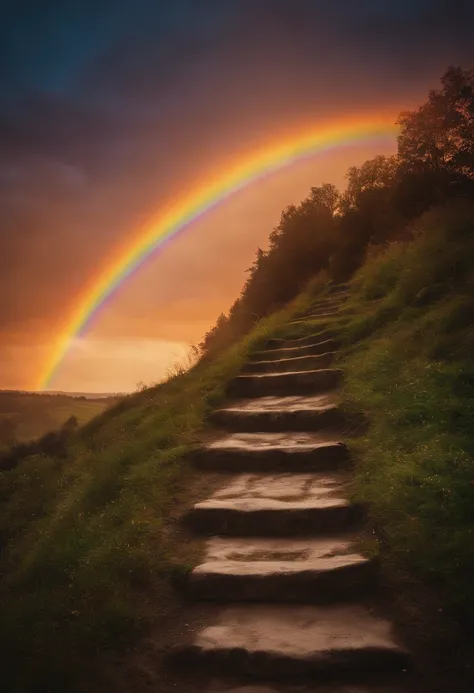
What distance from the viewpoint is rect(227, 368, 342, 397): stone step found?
8.61 meters

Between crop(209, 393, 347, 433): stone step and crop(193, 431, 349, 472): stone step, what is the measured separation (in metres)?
0.35

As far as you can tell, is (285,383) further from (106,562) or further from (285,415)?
(106,562)

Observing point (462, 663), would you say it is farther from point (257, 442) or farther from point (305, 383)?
point (305, 383)

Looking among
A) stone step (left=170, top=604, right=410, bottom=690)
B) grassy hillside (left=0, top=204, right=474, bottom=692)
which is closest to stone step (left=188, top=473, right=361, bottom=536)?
grassy hillside (left=0, top=204, right=474, bottom=692)

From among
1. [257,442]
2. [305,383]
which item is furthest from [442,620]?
[305,383]

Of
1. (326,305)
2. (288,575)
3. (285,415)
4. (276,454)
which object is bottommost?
(288,575)

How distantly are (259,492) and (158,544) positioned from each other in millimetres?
1281

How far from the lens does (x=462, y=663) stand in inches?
130

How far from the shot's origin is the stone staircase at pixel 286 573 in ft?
11.1

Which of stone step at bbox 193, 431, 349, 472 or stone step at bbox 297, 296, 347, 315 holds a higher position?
stone step at bbox 297, 296, 347, 315

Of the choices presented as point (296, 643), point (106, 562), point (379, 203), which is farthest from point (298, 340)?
point (379, 203)

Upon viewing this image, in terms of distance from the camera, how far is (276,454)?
6316mm

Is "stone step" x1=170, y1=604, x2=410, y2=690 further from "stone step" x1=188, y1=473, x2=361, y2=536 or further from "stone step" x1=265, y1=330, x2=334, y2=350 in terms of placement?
"stone step" x1=265, y1=330, x2=334, y2=350

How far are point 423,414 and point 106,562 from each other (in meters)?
3.80
